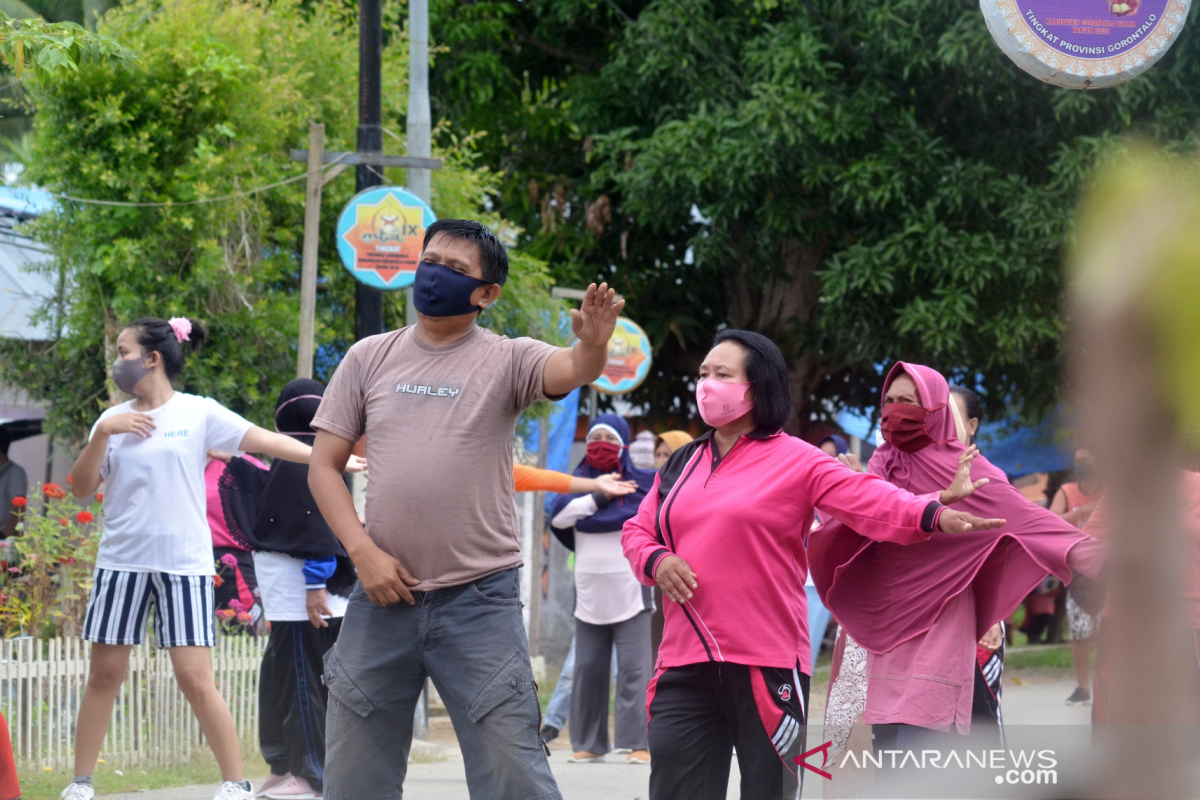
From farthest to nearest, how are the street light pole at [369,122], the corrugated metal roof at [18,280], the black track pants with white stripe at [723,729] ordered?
the corrugated metal roof at [18,280]
the street light pole at [369,122]
the black track pants with white stripe at [723,729]

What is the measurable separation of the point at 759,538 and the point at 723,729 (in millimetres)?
600

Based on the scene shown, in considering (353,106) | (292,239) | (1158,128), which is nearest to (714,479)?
(292,239)

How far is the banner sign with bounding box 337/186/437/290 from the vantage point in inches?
336

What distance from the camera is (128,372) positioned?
17.2 feet

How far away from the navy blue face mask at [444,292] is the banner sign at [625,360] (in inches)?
333

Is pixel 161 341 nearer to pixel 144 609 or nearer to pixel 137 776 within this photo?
pixel 144 609

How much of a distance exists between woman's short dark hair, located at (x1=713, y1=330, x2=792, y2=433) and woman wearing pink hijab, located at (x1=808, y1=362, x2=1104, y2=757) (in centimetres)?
62

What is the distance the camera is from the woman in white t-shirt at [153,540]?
5.18 meters

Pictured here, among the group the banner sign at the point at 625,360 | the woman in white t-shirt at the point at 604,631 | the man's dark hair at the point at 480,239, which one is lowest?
the woman in white t-shirt at the point at 604,631

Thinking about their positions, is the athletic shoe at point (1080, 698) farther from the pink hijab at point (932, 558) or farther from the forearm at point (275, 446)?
the forearm at point (275, 446)

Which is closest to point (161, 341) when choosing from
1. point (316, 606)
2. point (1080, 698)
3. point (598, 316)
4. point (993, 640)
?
point (316, 606)

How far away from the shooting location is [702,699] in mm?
3951

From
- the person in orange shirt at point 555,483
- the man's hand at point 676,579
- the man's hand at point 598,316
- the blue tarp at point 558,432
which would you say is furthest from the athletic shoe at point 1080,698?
the man's hand at point 598,316

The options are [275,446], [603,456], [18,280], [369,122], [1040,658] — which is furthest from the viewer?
[1040,658]
